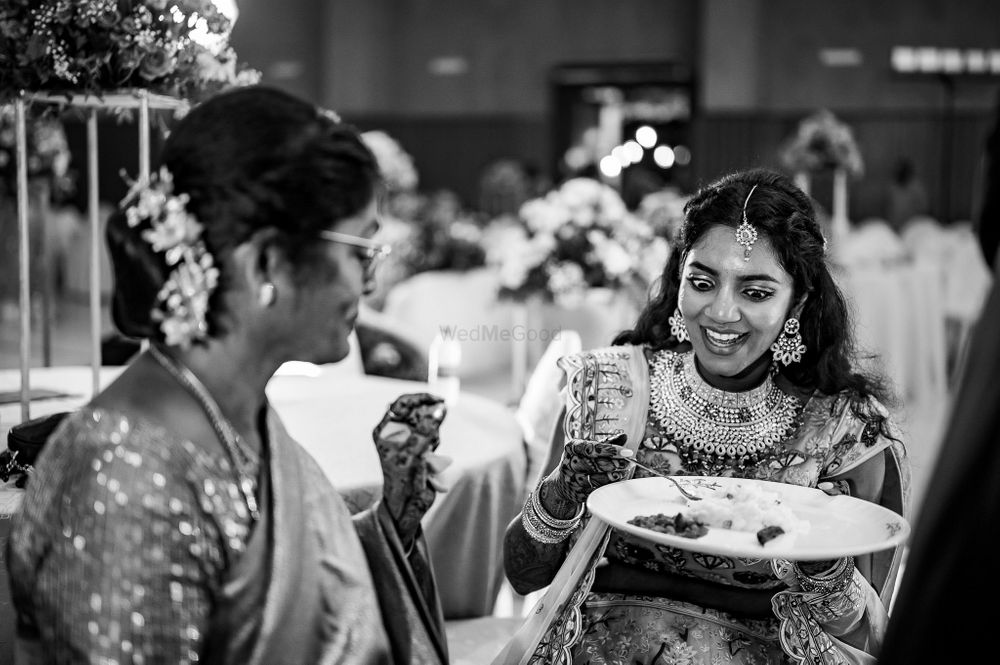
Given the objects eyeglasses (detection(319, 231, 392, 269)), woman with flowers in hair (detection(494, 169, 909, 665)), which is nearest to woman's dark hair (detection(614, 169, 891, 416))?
woman with flowers in hair (detection(494, 169, 909, 665))

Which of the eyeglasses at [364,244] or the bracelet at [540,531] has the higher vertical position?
the eyeglasses at [364,244]

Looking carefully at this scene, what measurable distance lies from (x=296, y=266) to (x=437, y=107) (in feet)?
46.0

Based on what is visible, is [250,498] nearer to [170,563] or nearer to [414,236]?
[170,563]

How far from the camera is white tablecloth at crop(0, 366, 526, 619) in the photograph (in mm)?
2545

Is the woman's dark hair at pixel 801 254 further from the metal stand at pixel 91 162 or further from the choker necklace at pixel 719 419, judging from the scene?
the metal stand at pixel 91 162

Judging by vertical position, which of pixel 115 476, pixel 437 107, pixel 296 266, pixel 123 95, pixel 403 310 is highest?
pixel 437 107

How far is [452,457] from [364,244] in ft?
4.14

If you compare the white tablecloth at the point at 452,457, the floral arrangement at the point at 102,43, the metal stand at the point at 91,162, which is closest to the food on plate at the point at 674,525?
the white tablecloth at the point at 452,457

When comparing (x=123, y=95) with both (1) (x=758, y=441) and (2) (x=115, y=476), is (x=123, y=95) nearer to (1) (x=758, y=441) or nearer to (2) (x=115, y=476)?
(2) (x=115, y=476)

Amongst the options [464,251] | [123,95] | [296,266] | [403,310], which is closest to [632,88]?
[464,251]

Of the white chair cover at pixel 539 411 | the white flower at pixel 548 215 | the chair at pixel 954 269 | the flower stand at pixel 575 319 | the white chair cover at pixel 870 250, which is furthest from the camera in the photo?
the chair at pixel 954 269

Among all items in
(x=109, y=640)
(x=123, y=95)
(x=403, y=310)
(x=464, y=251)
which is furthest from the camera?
(x=464, y=251)

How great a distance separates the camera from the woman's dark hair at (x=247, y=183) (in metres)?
1.21

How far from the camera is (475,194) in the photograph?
603 inches
